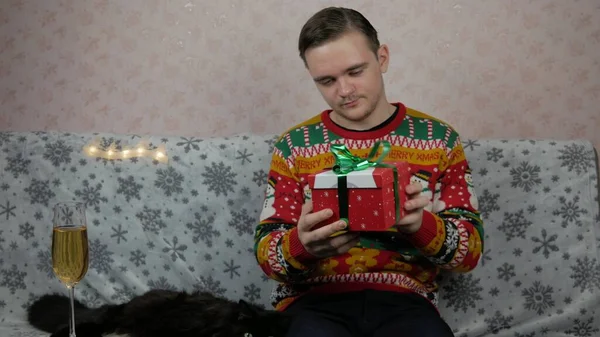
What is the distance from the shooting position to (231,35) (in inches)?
94.6

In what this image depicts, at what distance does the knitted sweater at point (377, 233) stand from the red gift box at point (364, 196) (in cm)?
26

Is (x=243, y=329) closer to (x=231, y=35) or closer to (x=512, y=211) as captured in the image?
(x=512, y=211)

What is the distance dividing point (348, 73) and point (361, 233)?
343mm

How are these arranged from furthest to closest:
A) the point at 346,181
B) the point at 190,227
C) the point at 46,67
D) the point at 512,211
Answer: the point at 46,67
the point at 190,227
the point at 512,211
the point at 346,181

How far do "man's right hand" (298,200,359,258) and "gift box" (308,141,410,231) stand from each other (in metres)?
0.02

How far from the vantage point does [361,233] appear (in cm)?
161

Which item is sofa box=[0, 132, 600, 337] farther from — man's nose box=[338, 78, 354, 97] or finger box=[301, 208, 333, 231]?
finger box=[301, 208, 333, 231]

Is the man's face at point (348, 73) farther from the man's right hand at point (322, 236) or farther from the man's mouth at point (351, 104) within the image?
the man's right hand at point (322, 236)

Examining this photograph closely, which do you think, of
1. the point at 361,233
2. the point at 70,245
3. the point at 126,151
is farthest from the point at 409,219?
the point at 126,151

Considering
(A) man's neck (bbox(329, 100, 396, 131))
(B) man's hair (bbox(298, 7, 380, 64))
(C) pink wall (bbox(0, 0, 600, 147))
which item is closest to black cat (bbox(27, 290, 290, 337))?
(A) man's neck (bbox(329, 100, 396, 131))

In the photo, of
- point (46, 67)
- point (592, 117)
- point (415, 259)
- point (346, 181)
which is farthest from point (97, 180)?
point (592, 117)

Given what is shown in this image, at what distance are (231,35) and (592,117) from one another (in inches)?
44.4

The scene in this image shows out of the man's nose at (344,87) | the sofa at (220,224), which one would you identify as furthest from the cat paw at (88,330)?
the man's nose at (344,87)

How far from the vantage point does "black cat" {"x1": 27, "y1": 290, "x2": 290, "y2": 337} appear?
1.62 meters
